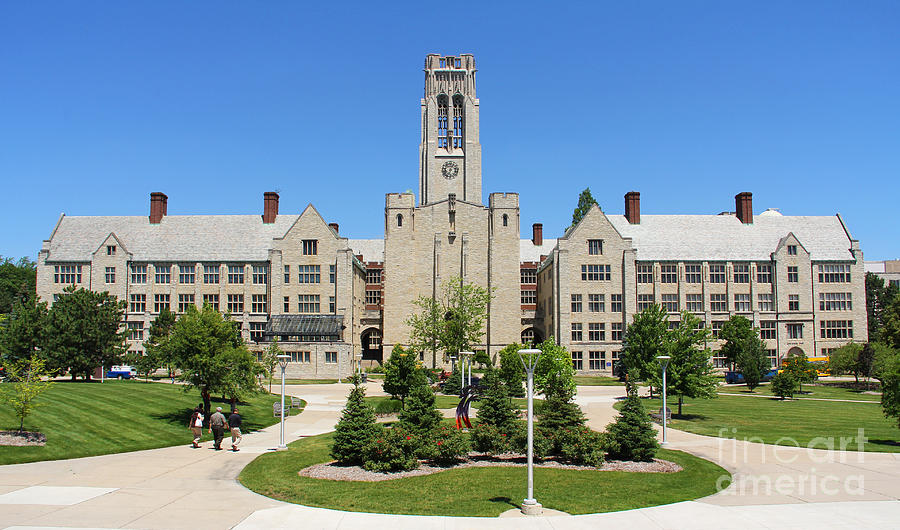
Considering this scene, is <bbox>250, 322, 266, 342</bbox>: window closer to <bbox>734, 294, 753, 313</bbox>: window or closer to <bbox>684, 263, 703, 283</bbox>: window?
<bbox>684, 263, 703, 283</bbox>: window

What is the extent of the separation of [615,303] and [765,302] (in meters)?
17.2

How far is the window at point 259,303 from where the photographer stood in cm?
6925

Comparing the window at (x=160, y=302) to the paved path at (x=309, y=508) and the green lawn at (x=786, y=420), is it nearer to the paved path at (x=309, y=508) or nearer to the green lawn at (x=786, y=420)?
the paved path at (x=309, y=508)

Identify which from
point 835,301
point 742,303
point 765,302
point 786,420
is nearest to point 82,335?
point 786,420

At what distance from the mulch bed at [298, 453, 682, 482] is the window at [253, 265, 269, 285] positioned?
5126 centimetres

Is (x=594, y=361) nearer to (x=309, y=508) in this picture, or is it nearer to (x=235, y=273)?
(x=235, y=273)

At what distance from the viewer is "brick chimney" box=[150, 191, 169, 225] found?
73.9 m

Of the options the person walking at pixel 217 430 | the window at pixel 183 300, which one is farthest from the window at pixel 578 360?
the person walking at pixel 217 430

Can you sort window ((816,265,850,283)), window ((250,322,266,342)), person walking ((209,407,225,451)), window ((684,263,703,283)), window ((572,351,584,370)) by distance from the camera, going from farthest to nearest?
window ((816,265,850,283)), window ((684,263,703,283)), window ((250,322,266,342)), window ((572,351,584,370)), person walking ((209,407,225,451))

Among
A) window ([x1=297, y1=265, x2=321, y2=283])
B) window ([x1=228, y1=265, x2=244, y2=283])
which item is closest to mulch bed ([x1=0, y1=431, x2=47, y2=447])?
window ([x1=297, y1=265, x2=321, y2=283])

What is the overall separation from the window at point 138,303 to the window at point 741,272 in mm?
64377

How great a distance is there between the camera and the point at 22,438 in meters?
21.7

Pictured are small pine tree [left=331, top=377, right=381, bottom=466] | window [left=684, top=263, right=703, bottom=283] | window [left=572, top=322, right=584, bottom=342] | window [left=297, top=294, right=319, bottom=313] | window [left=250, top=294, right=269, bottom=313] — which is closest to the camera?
small pine tree [left=331, top=377, right=381, bottom=466]

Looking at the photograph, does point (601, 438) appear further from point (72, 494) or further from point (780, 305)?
point (780, 305)
